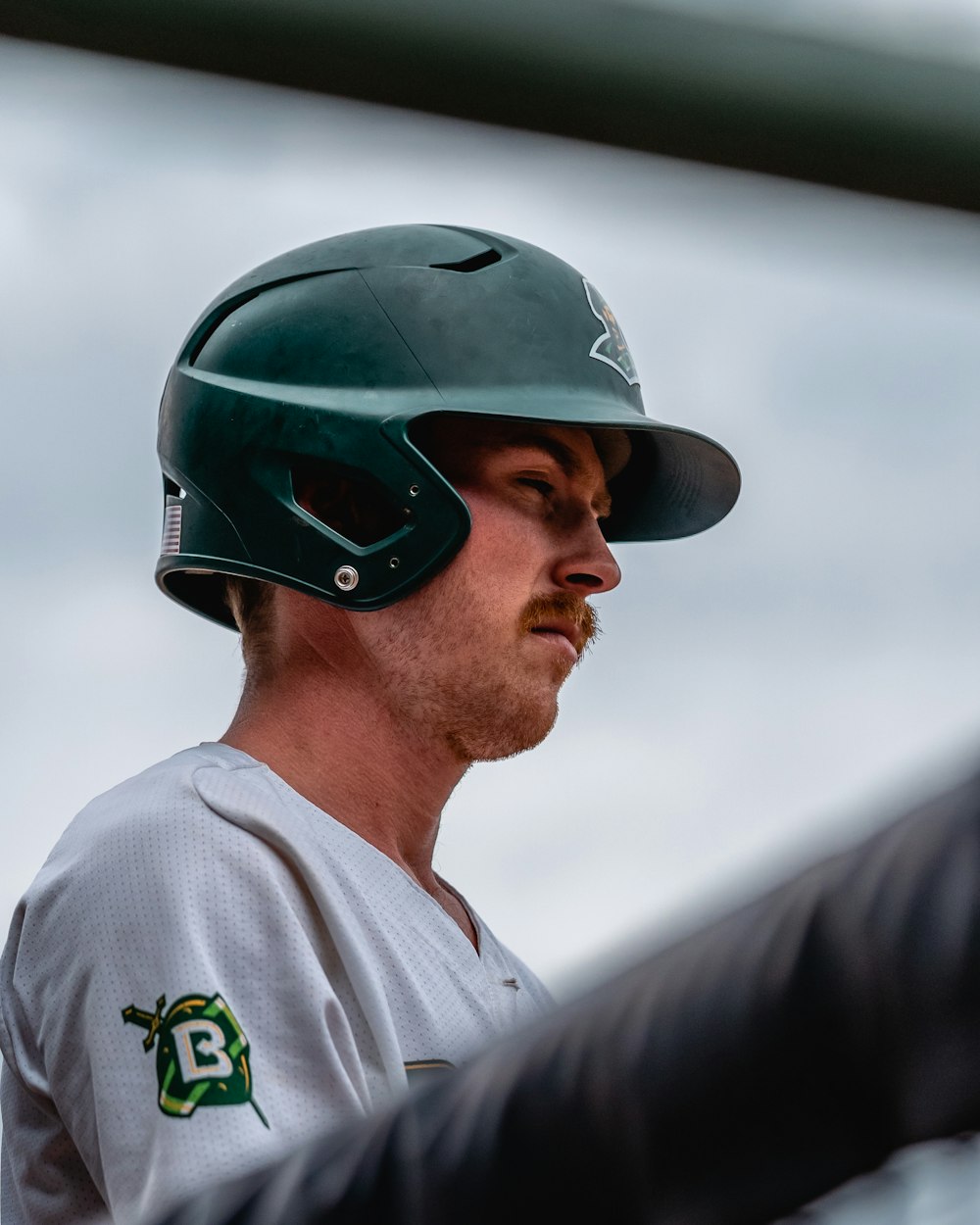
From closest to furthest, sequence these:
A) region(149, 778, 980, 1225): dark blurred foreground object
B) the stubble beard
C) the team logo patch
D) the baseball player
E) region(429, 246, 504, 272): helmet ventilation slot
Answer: region(149, 778, 980, 1225): dark blurred foreground object
the team logo patch
the baseball player
the stubble beard
region(429, 246, 504, 272): helmet ventilation slot

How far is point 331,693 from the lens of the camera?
2396mm

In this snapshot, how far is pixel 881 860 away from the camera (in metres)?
Result: 0.48

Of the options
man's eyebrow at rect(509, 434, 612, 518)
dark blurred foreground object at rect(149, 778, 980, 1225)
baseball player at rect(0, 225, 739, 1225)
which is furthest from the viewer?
man's eyebrow at rect(509, 434, 612, 518)

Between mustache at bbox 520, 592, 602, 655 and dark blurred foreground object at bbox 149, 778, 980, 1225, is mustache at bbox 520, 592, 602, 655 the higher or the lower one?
the higher one

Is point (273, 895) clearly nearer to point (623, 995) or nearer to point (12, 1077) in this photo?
point (12, 1077)

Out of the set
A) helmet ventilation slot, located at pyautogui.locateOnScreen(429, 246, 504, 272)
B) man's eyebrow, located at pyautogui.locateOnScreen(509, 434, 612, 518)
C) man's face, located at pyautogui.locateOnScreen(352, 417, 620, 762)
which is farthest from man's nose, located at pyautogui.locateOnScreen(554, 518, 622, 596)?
helmet ventilation slot, located at pyautogui.locateOnScreen(429, 246, 504, 272)

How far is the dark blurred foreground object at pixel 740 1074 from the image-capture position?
1.53ft

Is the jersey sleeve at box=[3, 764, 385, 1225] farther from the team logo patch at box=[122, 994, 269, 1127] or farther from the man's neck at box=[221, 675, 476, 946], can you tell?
the man's neck at box=[221, 675, 476, 946]

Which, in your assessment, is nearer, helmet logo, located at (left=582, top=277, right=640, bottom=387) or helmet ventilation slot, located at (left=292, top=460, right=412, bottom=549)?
helmet ventilation slot, located at (left=292, top=460, right=412, bottom=549)

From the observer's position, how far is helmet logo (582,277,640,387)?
273 cm

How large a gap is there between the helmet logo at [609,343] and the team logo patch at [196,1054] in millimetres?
1379

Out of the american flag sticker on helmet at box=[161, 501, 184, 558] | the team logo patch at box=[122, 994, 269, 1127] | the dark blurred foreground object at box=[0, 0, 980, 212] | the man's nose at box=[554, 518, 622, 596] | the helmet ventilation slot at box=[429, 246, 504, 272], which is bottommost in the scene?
the team logo patch at box=[122, 994, 269, 1127]

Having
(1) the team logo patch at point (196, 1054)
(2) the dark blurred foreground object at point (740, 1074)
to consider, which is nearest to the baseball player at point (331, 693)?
(1) the team logo patch at point (196, 1054)

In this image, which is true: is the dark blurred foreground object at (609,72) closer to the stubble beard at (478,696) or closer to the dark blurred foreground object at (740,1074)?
the dark blurred foreground object at (740,1074)
